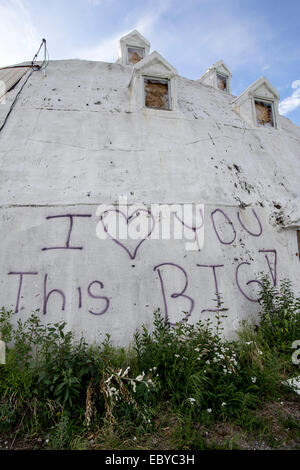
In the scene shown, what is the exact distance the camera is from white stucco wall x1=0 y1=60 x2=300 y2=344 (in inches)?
171

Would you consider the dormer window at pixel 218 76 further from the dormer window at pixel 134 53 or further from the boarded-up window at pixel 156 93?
the boarded-up window at pixel 156 93

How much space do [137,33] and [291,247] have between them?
968 cm

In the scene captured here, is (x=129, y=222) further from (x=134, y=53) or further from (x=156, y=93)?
(x=134, y=53)

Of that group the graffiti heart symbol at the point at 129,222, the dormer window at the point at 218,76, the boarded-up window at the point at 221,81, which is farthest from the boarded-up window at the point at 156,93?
the boarded-up window at the point at 221,81

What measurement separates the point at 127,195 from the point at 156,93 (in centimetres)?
289

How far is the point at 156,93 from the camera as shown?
250 inches

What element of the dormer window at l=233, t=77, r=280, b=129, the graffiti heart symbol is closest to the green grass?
the graffiti heart symbol

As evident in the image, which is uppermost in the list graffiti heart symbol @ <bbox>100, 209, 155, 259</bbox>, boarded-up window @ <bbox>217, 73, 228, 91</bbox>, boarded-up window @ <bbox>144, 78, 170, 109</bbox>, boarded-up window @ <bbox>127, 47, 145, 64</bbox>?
boarded-up window @ <bbox>217, 73, 228, 91</bbox>

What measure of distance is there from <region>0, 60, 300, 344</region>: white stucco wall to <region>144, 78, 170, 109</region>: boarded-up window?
0.30 m

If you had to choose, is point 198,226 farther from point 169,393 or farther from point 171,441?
point 171,441

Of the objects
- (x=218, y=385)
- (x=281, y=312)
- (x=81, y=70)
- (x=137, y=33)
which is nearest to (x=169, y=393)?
(x=218, y=385)

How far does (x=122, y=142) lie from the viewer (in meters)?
5.53

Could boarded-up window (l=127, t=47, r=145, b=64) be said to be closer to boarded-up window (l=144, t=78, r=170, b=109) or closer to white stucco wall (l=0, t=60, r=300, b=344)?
white stucco wall (l=0, t=60, r=300, b=344)

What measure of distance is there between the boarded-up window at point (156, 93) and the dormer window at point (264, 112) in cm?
255
